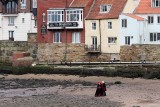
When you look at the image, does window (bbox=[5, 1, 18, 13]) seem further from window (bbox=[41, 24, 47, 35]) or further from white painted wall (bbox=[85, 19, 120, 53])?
white painted wall (bbox=[85, 19, 120, 53])

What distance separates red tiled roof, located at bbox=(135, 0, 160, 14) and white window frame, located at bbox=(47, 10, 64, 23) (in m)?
11.7

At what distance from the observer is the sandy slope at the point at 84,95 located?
40375 millimetres

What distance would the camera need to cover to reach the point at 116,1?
7656 cm

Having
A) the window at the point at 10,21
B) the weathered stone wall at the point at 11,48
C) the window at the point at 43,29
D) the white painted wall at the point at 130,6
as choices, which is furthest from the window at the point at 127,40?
the window at the point at 10,21

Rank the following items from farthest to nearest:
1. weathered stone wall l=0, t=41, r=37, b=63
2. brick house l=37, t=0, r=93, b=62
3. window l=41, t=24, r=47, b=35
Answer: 1. weathered stone wall l=0, t=41, r=37, b=63
2. window l=41, t=24, r=47, b=35
3. brick house l=37, t=0, r=93, b=62

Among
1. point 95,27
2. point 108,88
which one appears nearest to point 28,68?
point 95,27

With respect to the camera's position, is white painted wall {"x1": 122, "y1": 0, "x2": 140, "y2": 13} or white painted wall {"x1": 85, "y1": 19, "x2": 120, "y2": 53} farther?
white painted wall {"x1": 122, "y1": 0, "x2": 140, "y2": 13}

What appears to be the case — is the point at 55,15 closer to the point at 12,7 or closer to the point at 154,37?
the point at 12,7

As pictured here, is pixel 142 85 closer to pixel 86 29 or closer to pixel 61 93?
pixel 61 93

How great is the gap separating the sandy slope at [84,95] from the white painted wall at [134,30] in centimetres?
1352

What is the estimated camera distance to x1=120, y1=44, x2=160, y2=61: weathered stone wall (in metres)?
69.4

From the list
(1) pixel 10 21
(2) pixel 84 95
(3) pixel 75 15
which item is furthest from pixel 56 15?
(2) pixel 84 95

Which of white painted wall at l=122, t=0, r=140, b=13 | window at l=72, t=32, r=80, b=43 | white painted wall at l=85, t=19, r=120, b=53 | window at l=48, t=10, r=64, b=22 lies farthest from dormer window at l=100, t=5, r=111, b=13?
window at l=48, t=10, r=64, b=22

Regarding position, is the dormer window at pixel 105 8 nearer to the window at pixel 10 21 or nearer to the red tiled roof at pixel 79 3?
the red tiled roof at pixel 79 3
